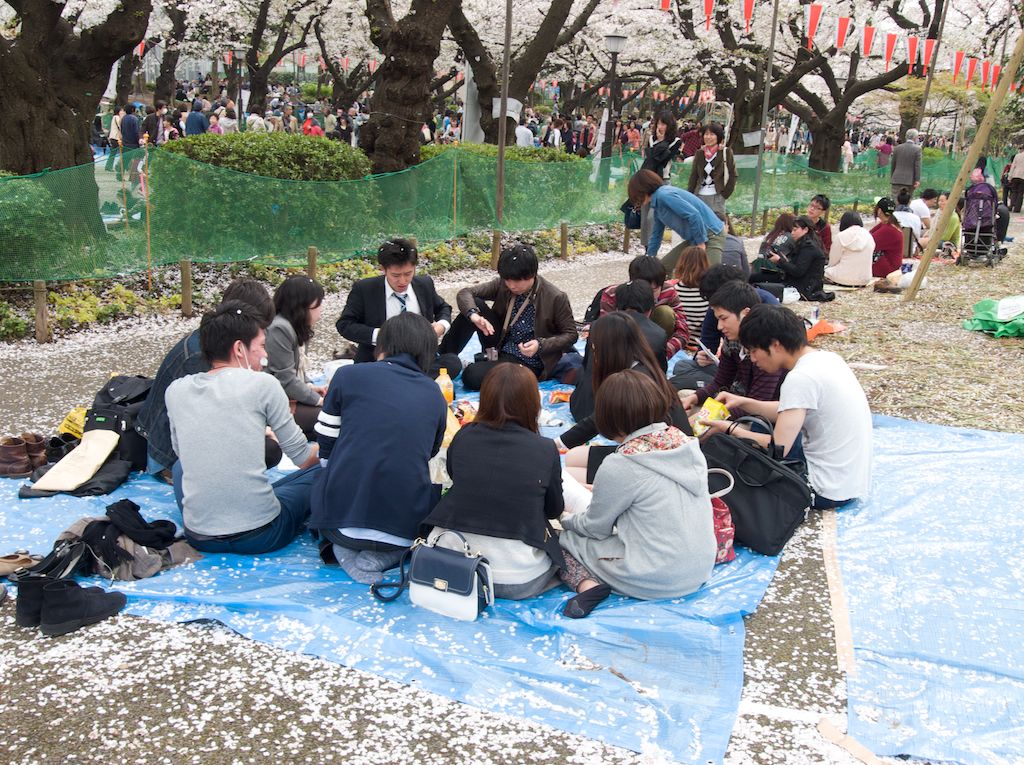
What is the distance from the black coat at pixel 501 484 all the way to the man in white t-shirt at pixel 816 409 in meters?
→ 1.36

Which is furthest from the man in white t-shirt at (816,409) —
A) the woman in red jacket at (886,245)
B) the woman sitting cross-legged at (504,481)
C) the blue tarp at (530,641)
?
the woman in red jacket at (886,245)

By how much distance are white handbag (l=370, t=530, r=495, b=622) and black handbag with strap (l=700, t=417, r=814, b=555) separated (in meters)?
1.25

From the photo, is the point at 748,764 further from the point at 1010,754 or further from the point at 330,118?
the point at 330,118

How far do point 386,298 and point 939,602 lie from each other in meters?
3.51

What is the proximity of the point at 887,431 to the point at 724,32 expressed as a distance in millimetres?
18064

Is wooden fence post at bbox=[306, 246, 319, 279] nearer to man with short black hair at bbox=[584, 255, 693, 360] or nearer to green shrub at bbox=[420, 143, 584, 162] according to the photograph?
man with short black hair at bbox=[584, 255, 693, 360]

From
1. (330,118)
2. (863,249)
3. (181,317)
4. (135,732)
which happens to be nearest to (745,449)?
(135,732)

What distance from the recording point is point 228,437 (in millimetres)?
3488

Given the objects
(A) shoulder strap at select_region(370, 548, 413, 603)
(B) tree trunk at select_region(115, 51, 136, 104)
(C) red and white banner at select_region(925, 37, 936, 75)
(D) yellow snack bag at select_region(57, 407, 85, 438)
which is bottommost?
(A) shoulder strap at select_region(370, 548, 413, 603)

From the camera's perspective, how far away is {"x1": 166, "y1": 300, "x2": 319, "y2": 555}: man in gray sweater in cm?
349

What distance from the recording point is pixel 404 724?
273cm

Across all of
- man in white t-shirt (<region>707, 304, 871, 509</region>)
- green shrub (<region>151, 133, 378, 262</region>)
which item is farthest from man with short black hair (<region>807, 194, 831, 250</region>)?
man in white t-shirt (<region>707, 304, 871, 509</region>)

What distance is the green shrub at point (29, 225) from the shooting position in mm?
6840

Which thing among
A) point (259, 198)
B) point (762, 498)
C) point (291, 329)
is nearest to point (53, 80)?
point (259, 198)
